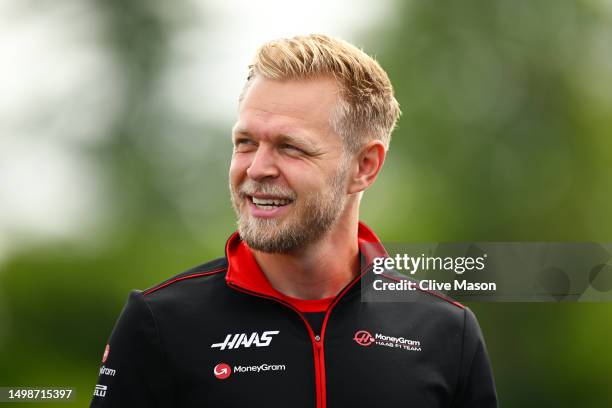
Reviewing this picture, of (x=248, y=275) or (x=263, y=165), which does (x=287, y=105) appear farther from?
(x=248, y=275)

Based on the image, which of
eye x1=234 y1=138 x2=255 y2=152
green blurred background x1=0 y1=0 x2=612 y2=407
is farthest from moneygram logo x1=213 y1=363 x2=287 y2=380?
green blurred background x1=0 y1=0 x2=612 y2=407

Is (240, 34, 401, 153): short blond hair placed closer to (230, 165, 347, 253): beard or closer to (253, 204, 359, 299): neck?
(230, 165, 347, 253): beard

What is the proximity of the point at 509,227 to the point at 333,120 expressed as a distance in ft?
26.3

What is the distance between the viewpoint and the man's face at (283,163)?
2645 millimetres

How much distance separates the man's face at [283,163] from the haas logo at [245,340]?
30 cm

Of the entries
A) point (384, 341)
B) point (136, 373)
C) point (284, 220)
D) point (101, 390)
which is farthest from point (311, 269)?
point (101, 390)

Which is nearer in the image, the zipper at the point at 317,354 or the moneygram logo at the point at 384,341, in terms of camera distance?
the zipper at the point at 317,354

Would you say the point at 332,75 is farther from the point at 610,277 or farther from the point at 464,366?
the point at 610,277

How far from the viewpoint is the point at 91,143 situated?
32.4 feet

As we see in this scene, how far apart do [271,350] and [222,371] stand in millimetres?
183

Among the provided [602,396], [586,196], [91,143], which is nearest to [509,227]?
[586,196]

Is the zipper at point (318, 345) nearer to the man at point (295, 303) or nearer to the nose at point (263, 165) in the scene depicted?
the man at point (295, 303)

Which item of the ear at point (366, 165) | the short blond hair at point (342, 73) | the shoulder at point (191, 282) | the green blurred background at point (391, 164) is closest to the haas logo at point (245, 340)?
the shoulder at point (191, 282)

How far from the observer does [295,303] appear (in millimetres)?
2820
